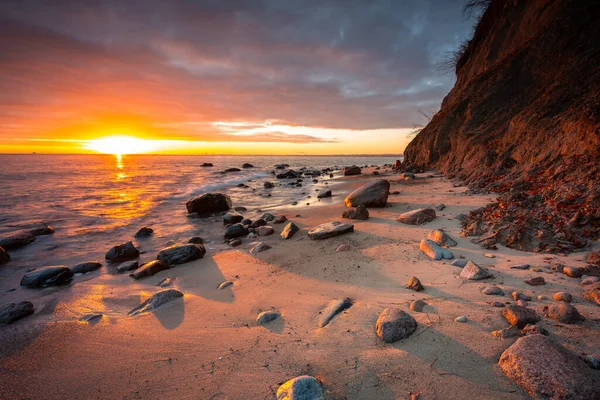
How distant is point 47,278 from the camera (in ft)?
16.8

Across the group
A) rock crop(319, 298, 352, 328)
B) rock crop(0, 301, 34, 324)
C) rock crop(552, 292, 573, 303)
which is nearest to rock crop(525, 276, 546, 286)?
rock crop(552, 292, 573, 303)

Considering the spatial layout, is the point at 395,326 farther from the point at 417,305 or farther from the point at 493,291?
the point at 493,291

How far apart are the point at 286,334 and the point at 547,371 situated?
86.1 inches

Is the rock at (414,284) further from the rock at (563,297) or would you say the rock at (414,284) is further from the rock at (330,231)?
the rock at (330,231)

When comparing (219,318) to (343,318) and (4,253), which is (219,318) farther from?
(4,253)

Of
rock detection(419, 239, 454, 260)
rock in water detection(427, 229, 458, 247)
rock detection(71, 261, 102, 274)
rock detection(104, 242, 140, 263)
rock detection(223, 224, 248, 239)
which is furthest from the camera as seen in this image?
rock detection(223, 224, 248, 239)

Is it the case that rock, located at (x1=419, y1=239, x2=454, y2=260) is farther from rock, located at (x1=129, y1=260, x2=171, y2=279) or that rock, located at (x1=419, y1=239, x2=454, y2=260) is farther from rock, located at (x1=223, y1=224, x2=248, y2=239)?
rock, located at (x1=129, y1=260, x2=171, y2=279)

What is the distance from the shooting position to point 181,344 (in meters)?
2.99

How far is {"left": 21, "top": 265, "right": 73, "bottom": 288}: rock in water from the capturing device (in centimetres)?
505

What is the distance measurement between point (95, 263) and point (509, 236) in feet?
27.4

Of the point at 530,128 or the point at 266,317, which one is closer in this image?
the point at 266,317

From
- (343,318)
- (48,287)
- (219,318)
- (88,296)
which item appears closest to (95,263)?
(48,287)

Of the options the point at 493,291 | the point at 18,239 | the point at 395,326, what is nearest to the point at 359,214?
the point at 493,291

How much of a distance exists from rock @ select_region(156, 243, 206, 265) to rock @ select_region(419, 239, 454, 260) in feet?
15.7
